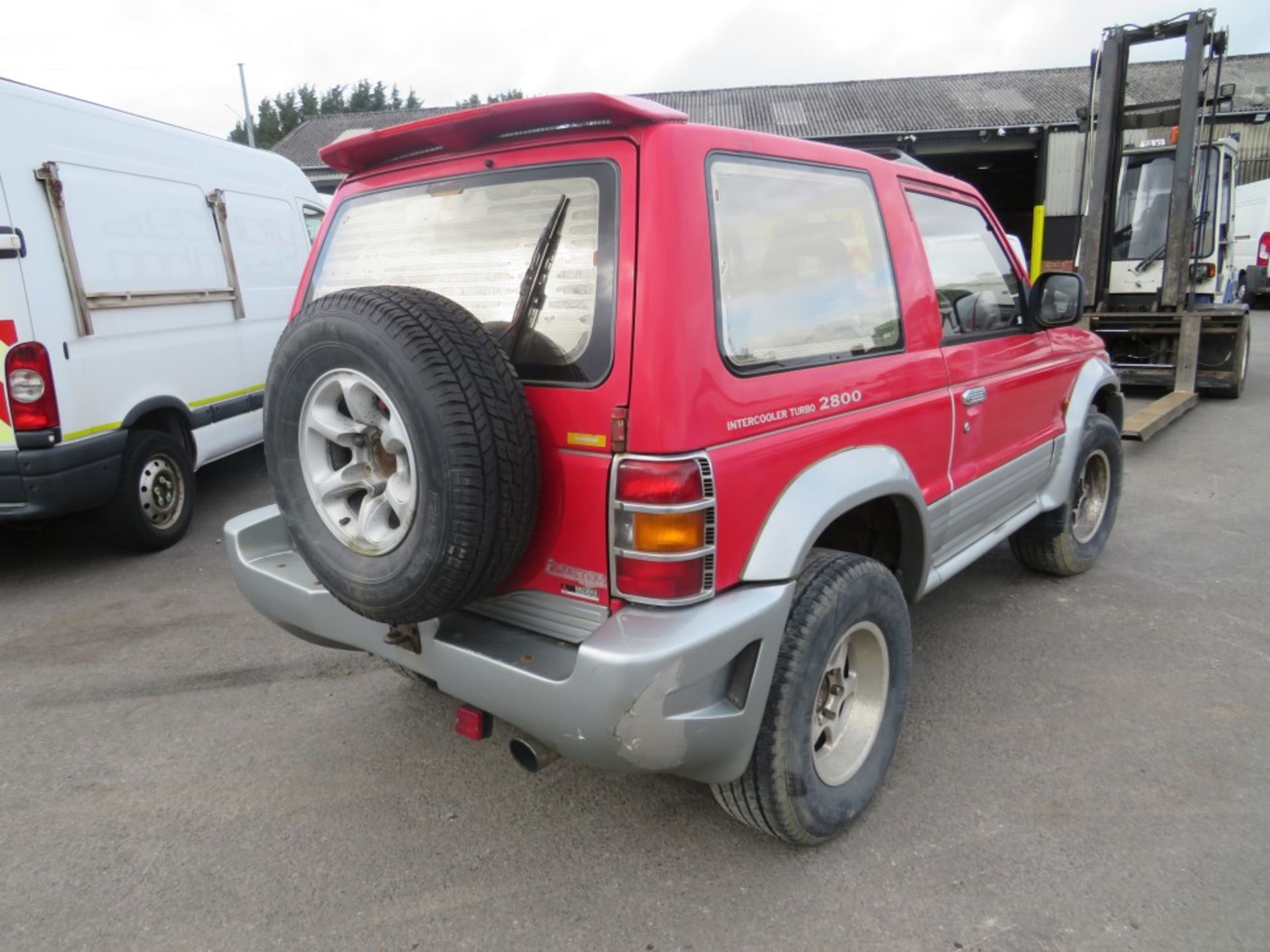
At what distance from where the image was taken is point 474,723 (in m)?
2.36

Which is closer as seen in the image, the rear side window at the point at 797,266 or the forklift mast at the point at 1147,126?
the rear side window at the point at 797,266

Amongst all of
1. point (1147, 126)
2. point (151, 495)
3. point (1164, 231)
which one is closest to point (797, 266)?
point (151, 495)

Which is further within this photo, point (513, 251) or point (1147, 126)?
point (1147, 126)

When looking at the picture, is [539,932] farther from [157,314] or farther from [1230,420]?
[1230,420]

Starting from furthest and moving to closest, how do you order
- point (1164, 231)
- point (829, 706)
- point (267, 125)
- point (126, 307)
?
1. point (267, 125)
2. point (1164, 231)
3. point (126, 307)
4. point (829, 706)

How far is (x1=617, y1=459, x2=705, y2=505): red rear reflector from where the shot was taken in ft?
6.51

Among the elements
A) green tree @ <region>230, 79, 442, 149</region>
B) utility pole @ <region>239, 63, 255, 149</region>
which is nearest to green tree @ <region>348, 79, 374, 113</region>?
green tree @ <region>230, 79, 442, 149</region>

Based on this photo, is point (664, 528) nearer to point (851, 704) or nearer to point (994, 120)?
point (851, 704)

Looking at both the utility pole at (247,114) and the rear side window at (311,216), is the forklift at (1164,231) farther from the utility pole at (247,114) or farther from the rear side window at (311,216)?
the utility pole at (247,114)

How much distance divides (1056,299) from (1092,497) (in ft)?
5.04

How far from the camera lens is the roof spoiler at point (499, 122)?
206 centimetres

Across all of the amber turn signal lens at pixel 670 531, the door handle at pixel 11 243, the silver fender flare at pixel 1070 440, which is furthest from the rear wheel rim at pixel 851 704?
the door handle at pixel 11 243

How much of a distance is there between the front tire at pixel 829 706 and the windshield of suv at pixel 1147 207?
877 centimetres

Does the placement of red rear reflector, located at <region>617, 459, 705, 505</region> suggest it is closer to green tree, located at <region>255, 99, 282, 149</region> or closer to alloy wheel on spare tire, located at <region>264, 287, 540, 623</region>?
alloy wheel on spare tire, located at <region>264, 287, 540, 623</region>
